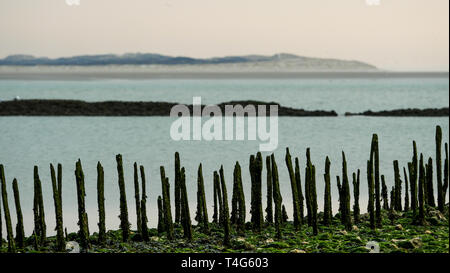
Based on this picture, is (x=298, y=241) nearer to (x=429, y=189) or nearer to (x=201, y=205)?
(x=201, y=205)

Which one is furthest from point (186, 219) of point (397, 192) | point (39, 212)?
point (397, 192)

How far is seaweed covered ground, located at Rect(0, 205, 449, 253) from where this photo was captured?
15.0m

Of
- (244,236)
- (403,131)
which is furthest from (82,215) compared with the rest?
(403,131)

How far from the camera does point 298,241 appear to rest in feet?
51.9

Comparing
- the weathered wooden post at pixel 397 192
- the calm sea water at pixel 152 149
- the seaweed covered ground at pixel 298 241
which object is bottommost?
the calm sea water at pixel 152 149

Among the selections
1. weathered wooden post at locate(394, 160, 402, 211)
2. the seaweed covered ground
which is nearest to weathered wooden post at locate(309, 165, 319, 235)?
the seaweed covered ground

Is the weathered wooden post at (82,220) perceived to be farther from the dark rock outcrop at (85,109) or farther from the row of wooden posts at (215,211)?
the dark rock outcrop at (85,109)

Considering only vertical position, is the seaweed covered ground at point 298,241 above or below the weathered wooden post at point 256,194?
below

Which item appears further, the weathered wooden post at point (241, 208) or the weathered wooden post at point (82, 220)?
the weathered wooden post at point (241, 208)

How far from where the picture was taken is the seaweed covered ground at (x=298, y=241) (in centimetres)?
1503

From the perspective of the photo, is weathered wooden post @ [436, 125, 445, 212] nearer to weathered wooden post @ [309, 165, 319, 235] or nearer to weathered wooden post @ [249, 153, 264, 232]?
weathered wooden post @ [309, 165, 319, 235]

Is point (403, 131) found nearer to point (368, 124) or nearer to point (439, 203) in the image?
point (368, 124)

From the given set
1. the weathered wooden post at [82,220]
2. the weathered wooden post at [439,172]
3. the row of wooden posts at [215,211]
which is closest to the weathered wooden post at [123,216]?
the row of wooden posts at [215,211]

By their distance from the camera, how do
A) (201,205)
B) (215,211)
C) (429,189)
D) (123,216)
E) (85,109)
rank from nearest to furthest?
(123,216) < (201,205) < (215,211) < (429,189) < (85,109)
